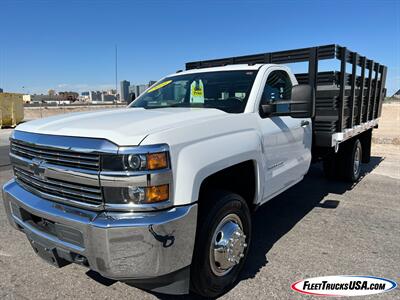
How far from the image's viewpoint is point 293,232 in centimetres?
431

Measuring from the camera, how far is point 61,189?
2.46 metres

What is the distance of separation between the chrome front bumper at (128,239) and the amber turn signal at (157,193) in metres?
0.09

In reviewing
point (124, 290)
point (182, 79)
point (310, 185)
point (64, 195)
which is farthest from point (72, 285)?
point (310, 185)

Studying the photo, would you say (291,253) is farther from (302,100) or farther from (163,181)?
(163,181)

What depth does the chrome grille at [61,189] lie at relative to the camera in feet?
7.52

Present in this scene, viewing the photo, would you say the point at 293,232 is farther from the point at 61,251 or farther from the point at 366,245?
the point at 61,251

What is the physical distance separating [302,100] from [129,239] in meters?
2.11

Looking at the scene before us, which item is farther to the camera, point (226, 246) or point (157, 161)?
point (226, 246)

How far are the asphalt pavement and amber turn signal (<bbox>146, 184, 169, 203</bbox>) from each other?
114 cm

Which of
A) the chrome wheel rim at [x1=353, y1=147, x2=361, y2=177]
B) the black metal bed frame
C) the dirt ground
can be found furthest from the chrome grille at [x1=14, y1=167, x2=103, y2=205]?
the dirt ground

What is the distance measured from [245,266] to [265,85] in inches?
73.4

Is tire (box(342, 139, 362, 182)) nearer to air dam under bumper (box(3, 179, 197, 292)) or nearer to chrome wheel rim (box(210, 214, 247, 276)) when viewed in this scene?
chrome wheel rim (box(210, 214, 247, 276))

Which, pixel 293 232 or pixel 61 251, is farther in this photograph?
pixel 293 232

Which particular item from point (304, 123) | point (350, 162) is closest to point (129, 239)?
point (304, 123)
